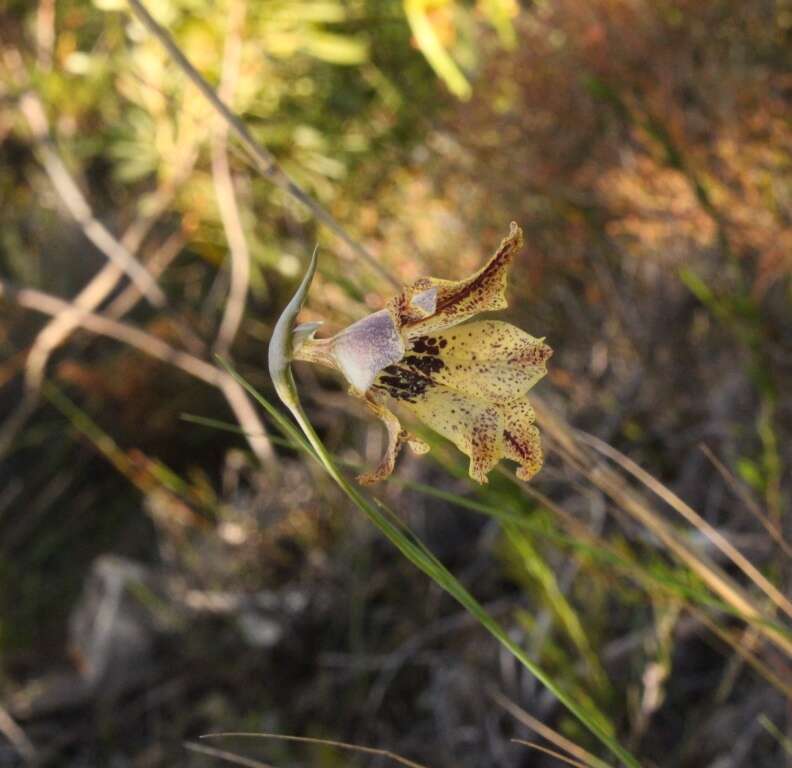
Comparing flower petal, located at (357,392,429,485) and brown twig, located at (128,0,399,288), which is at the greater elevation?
brown twig, located at (128,0,399,288)

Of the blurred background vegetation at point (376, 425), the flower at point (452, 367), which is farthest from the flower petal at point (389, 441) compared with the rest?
the blurred background vegetation at point (376, 425)

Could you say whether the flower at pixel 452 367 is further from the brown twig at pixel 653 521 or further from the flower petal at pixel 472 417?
the brown twig at pixel 653 521

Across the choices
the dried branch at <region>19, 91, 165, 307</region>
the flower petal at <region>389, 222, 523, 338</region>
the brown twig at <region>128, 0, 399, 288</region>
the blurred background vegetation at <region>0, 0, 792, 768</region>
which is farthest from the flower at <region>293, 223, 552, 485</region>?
the dried branch at <region>19, 91, 165, 307</region>

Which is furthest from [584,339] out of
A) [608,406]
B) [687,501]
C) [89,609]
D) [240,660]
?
[89,609]

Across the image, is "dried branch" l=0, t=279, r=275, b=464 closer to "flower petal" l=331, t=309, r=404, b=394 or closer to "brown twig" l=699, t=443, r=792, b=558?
"brown twig" l=699, t=443, r=792, b=558

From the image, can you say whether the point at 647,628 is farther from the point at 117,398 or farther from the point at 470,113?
the point at 117,398

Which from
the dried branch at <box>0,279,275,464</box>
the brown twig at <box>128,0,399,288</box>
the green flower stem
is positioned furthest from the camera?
the dried branch at <box>0,279,275,464</box>

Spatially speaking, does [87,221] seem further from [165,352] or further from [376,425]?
[376,425]
